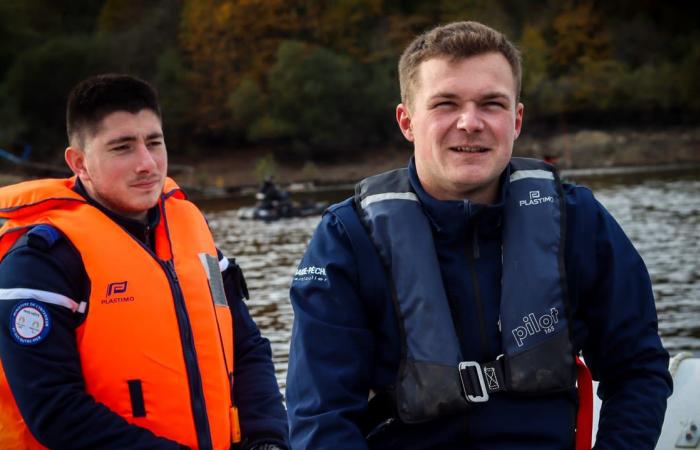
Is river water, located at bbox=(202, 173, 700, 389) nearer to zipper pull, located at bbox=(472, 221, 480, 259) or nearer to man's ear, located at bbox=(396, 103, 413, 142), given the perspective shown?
man's ear, located at bbox=(396, 103, 413, 142)

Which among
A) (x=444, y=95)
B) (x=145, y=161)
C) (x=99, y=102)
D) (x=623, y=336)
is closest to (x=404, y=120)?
(x=444, y=95)

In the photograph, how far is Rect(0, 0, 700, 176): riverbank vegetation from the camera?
56.3m

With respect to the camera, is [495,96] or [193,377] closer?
[495,96]

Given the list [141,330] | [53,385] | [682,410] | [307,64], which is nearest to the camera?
[53,385]

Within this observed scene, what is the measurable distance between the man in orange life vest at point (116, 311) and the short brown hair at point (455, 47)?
99cm

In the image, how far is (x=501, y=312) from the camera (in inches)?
90.5

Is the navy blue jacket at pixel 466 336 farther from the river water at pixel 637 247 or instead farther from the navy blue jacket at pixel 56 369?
the river water at pixel 637 247

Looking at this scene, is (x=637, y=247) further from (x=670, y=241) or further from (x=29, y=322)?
(x=29, y=322)

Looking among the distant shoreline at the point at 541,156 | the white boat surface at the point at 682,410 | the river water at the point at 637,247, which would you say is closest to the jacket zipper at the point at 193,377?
the white boat surface at the point at 682,410

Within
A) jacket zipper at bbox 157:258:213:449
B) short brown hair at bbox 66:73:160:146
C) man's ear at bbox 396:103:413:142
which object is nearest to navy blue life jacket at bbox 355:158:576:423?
man's ear at bbox 396:103:413:142

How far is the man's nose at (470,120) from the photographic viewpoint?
2303mm

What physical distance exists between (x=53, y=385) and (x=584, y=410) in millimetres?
1364

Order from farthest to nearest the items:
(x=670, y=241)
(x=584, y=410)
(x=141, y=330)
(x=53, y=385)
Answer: (x=670, y=241)
(x=141, y=330)
(x=53, y=385)
(x=584, y=410)

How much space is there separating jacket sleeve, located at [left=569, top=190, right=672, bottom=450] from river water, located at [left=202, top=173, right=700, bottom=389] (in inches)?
226
